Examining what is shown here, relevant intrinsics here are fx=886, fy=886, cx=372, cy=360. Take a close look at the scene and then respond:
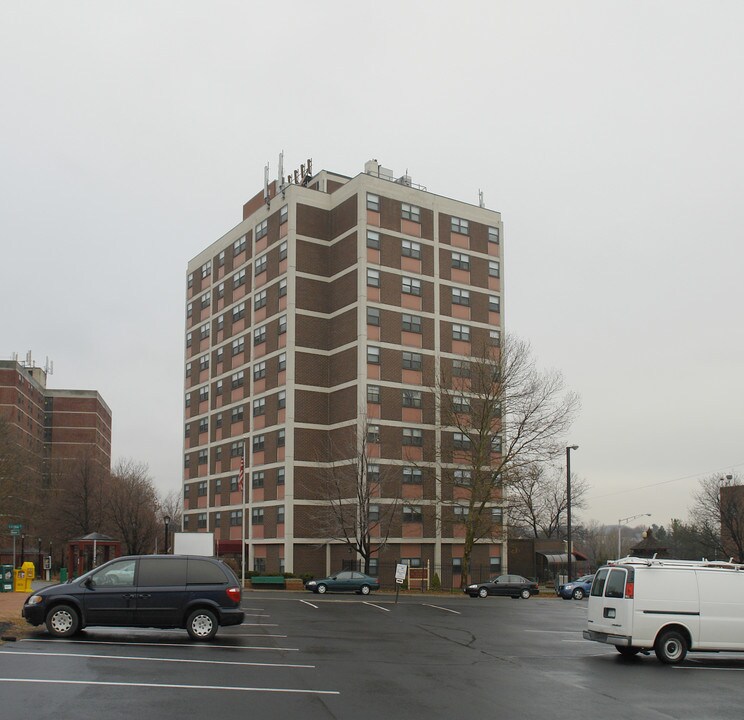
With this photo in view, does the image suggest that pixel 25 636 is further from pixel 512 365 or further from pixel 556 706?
pixel 512 365

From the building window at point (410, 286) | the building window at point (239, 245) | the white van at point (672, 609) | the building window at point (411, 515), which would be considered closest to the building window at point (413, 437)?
the building window at point (411, 515)

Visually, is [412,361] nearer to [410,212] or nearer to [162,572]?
[410,212]

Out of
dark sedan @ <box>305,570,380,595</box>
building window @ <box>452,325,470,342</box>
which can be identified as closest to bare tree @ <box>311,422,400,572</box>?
dark sedan @ <box>305,570,380,595</box>

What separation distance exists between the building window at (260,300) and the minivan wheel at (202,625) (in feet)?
162

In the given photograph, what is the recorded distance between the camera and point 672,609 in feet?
61.2

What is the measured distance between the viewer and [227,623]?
19.5 meters

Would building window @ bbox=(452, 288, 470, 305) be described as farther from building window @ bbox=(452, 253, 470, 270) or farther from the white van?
the white van

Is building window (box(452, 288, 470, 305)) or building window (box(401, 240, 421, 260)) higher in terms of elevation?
building window (box(401, 240, 421, 260))

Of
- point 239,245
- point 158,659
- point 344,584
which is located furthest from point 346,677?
point 239,245

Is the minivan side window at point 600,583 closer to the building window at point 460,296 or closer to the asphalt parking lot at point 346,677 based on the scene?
the asphalt parking lot at point 346,677

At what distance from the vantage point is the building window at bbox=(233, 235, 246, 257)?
239 feet

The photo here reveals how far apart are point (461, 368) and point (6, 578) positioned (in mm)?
30930

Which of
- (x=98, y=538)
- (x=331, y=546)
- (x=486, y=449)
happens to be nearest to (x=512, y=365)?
(x=486, y=449)

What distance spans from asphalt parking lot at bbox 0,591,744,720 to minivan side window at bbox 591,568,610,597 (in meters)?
1.40
